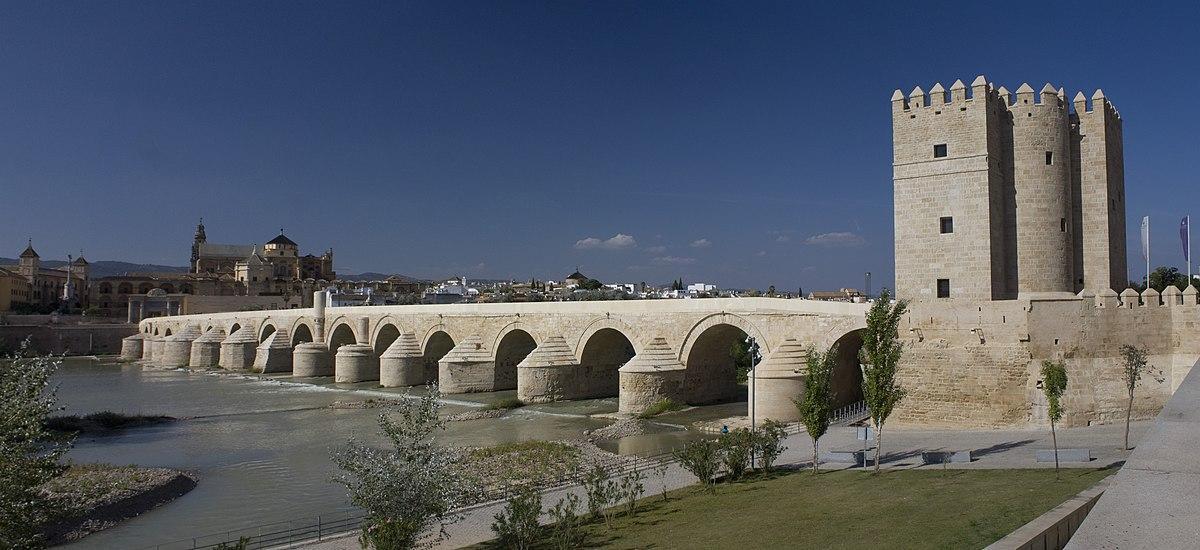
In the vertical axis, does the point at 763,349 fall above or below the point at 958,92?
below

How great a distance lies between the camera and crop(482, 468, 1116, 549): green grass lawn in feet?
23.7

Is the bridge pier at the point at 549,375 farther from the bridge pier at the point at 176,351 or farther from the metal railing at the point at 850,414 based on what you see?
the bridge pier at the point at 176,351

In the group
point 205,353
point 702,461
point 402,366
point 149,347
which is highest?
point 702,461

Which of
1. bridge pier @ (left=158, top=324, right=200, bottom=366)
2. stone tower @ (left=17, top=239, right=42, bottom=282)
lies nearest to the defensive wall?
bridge pier @ (left=158, top=324, right=200, bottom=366)

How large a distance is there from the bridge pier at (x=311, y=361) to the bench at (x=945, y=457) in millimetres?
33919

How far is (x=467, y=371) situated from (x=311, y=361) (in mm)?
14312

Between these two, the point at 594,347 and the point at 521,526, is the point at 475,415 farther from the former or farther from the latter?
the point at 521,526

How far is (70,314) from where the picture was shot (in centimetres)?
7681

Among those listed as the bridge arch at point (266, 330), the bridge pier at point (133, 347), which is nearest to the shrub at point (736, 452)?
the bridge arch at point (266, 330)

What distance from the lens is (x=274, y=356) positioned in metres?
43.2

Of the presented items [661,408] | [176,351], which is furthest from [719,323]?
[176,351]

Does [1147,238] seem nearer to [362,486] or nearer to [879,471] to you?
[879,471]

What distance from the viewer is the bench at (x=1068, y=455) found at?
10.5 metres

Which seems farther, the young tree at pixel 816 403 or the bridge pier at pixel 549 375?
the bridge pier at pixel 549 375
